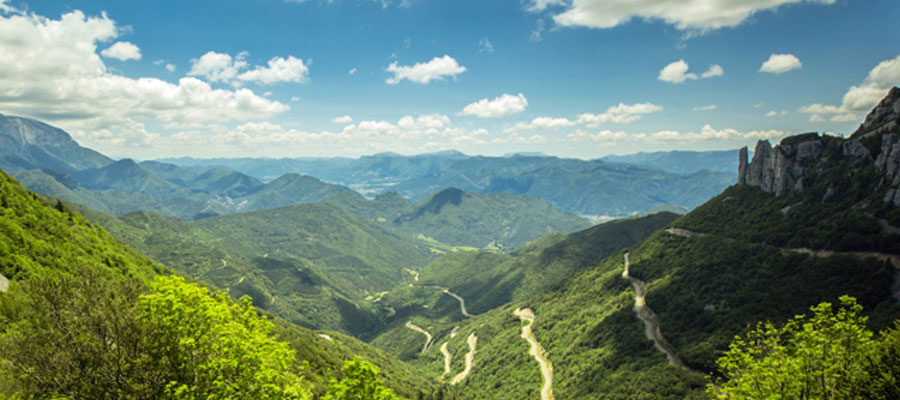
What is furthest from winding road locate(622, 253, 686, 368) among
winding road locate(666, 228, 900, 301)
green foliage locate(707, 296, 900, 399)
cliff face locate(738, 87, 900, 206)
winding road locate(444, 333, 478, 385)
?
green foliage locate(707, 296, 900, 399)

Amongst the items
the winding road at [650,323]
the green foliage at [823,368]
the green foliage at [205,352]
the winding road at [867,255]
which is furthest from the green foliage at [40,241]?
the winding road at [867,255]

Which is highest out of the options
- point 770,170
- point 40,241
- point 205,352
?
point 770,170

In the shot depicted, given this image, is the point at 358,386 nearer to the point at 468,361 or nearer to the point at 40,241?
the point at 40,241

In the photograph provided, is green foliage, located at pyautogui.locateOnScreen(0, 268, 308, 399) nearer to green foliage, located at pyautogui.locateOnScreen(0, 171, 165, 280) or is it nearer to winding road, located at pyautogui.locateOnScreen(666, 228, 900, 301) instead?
green foliage, located at pyautogui.locateOnScreen(0, 171, 165, 280)

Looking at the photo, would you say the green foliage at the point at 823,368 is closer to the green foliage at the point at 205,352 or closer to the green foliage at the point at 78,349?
the green foliage at the point at 205,352

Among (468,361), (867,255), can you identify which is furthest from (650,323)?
(468,361)

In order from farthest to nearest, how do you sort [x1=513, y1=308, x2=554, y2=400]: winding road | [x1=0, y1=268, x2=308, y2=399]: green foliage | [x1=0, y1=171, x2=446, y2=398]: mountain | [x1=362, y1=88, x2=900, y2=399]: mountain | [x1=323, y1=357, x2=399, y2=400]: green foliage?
[x1=513, y1=308, x2=554, y2=400]: winding road, [x1=362, y1=88, x2=900, y2=399]: mountain, [x1=0, y1=171, x2=446, y2=398]: mountain, [x1=323, y1=357, x2=399, y2=400]: green foliage, [x1=0, y1=268, x2=308, y2=399]: green foliage
